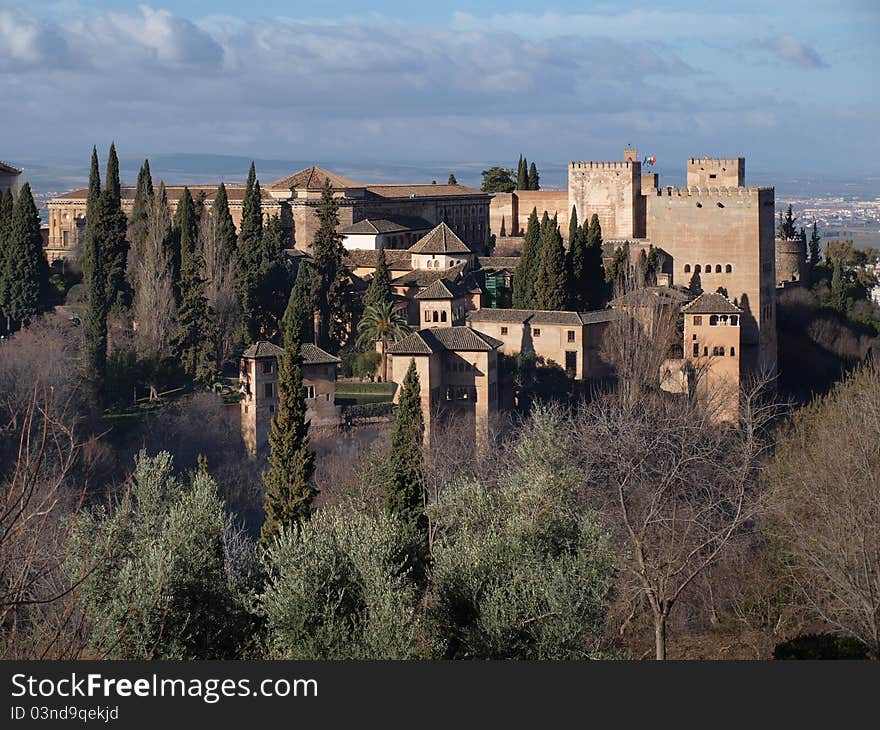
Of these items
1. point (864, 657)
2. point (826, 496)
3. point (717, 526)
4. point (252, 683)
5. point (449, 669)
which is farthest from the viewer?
point (717, 526)

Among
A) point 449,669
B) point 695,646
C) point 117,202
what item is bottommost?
point 695,646

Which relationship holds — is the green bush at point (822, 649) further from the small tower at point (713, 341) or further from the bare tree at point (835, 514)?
the small tower at point (713, 341)

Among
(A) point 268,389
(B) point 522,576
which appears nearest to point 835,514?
(B) point 522,576

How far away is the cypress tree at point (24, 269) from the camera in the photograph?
30672mm

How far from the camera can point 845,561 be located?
1464 cm

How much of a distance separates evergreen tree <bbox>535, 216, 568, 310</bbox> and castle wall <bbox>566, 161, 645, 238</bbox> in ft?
34.0

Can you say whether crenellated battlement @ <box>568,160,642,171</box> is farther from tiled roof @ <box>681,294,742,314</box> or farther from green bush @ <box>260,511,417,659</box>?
green bush @ <box>260,511,417,659</box>

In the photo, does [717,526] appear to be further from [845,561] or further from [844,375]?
[844,375]

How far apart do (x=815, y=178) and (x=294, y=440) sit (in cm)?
7629

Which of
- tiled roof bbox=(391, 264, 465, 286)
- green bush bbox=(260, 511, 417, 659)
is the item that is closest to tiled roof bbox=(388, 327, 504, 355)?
tiled roof bbox=(391, 264, 465, 286)

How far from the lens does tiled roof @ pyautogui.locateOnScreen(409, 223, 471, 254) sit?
33562 millimetres

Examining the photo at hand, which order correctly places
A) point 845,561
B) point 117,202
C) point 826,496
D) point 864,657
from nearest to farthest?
point 864,657 < point 845,561 < point 826,496 < point 117,202

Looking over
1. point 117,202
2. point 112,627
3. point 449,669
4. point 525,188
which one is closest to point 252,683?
point 449,669

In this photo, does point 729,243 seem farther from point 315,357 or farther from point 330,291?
point 315,357
